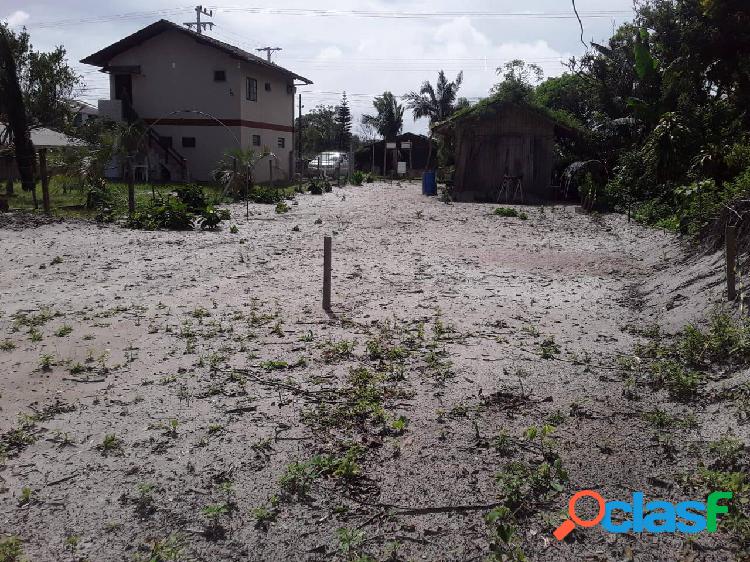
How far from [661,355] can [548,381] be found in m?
1.37

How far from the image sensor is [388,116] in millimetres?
59469

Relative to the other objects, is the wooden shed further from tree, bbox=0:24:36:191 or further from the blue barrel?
tree, bbox=0:24:36:191

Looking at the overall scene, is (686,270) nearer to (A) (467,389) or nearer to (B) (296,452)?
(A) (467,389)

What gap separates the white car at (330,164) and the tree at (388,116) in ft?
47.1

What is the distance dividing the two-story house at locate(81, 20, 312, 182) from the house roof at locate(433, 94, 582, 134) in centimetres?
1167

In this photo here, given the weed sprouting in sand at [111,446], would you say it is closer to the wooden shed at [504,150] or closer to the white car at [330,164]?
the wooden shed at [504,150]

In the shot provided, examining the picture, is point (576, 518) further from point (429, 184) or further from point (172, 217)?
point (429, 184)

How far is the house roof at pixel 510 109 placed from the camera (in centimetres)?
2581

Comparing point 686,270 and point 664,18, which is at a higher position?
point 664,18

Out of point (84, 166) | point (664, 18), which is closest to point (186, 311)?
point (84, 166)

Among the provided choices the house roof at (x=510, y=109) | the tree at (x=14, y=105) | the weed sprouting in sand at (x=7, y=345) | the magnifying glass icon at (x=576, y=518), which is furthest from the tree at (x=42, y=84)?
the magnifying glass icon at (x=576, y=518)

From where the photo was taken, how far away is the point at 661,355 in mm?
6520

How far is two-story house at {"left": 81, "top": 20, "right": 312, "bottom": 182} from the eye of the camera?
32.6m

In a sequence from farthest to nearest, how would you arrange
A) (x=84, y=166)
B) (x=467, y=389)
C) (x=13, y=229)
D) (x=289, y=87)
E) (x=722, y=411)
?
(x=289, y=87) → (x=84, y=166) → (x=13, y=229) → (x=467, y=389) → (x=722, y=411)
